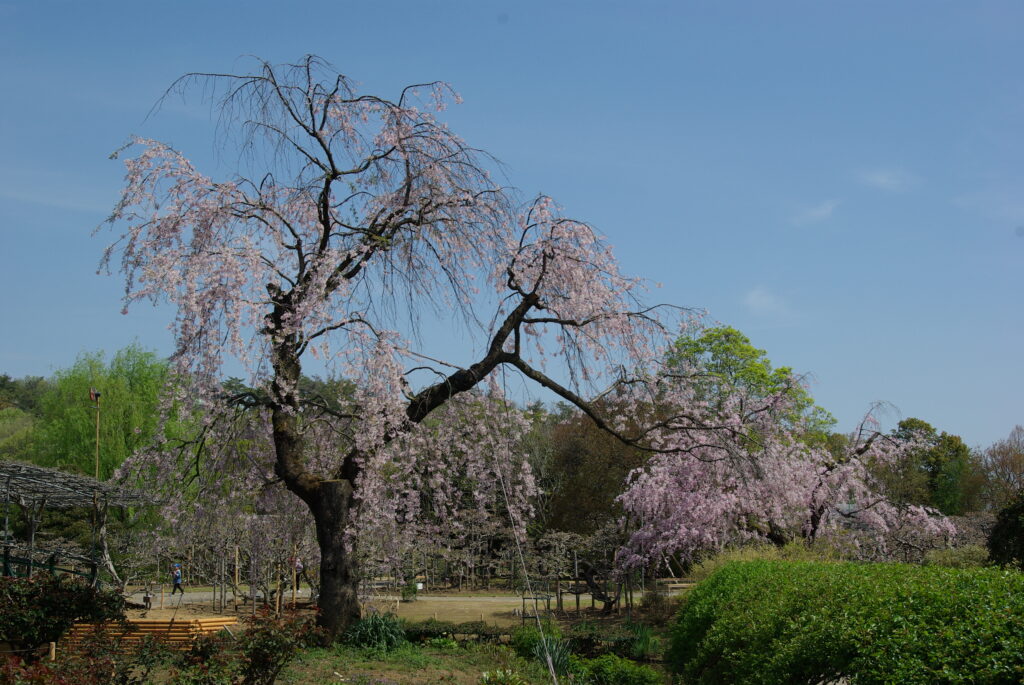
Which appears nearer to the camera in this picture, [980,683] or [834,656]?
[980,683]

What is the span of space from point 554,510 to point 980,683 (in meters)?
25.5

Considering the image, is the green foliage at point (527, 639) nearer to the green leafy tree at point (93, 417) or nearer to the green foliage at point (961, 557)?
the green foliage at point (961, 557)

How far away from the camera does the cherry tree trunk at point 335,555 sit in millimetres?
11711

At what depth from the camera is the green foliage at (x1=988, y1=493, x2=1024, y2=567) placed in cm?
1282

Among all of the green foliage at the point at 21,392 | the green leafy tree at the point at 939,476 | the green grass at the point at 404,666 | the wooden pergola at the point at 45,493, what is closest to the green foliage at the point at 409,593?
the wooden pergola at the point at 45,493

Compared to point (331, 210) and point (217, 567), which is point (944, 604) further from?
point (217, 567)

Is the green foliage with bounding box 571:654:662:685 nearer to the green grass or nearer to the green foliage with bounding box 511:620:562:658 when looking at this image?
the green grass

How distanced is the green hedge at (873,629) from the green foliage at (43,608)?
811cm

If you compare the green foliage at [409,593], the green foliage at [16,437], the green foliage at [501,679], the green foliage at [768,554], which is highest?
the green foliage at [16,437]

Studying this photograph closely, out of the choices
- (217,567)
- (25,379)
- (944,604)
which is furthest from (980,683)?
(25,379)

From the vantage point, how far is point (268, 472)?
1307 cm

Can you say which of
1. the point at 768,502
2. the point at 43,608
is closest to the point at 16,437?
the point at 43,608

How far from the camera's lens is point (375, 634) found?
11.5 metres

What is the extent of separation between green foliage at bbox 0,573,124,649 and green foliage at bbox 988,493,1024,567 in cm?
1357
